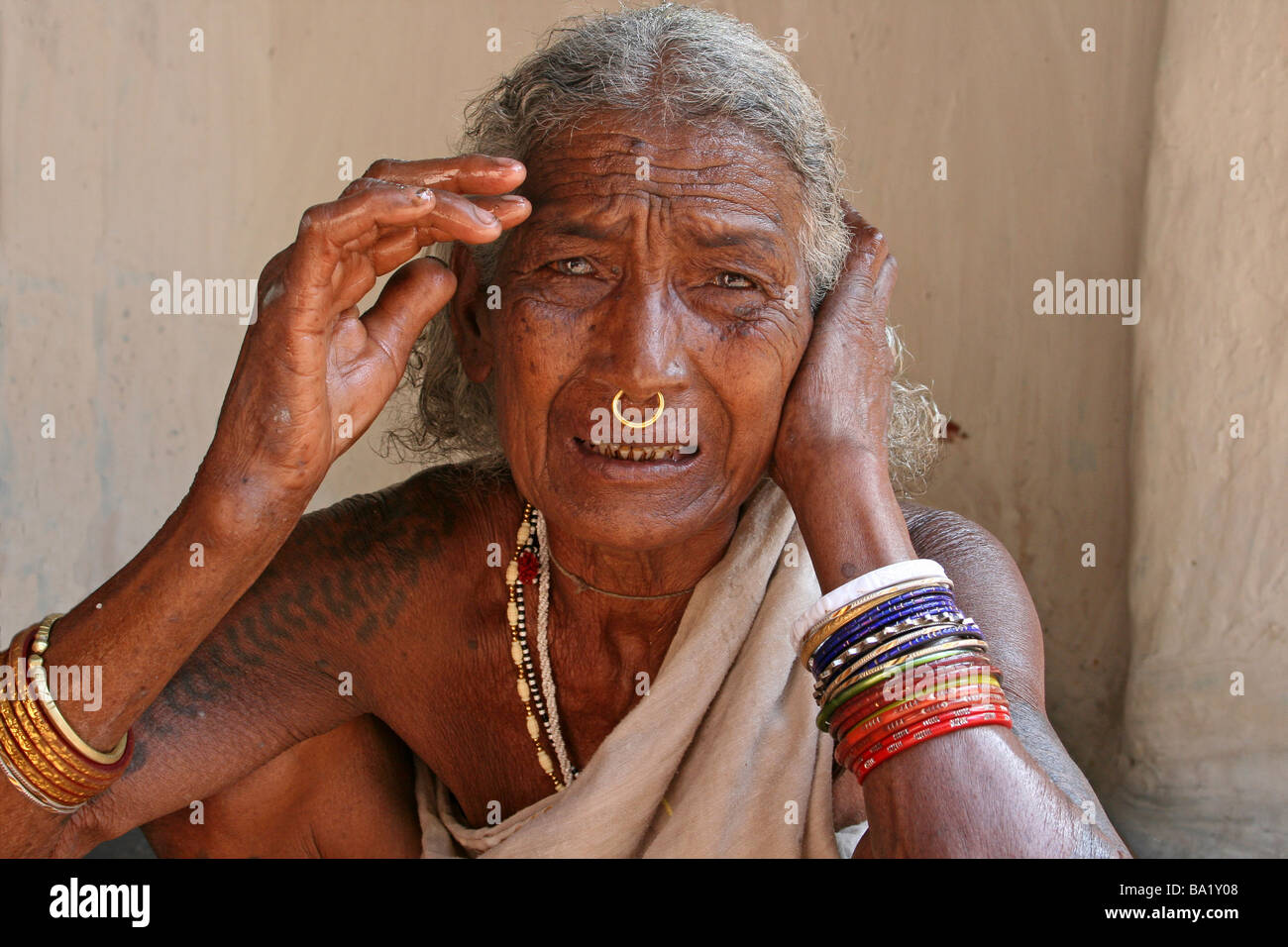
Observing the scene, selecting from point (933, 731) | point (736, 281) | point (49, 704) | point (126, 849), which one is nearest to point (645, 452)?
point (736, 281)

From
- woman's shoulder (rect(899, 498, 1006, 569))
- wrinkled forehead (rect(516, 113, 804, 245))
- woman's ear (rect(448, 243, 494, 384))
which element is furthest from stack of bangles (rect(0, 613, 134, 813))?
woman's shoulder (rect(899, 498, 1006, 569))

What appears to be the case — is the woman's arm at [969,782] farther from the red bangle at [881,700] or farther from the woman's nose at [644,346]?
the woman's nose at [644,346]

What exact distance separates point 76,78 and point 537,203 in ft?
6.08

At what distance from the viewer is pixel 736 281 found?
2.35 meters

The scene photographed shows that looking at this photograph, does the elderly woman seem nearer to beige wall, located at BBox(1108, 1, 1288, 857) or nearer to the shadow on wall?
beige wall, located at BBox(1108, 1, 1288, 857)

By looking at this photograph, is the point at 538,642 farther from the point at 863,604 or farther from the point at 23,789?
the point at 23,789

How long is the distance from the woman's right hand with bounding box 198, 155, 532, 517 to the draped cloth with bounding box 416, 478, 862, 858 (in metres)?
0.73

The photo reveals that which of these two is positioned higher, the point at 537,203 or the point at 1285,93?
the point at 1285,93

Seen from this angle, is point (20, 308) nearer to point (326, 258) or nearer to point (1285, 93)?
point (326, 258)

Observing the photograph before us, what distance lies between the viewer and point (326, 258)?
2.03 m

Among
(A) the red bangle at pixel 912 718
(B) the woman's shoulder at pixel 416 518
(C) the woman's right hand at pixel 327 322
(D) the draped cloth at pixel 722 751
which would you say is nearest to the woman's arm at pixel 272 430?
(C) the woman's right hand at pixel 327 322

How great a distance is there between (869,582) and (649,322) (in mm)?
572

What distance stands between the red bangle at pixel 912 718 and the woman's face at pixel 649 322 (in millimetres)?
503
